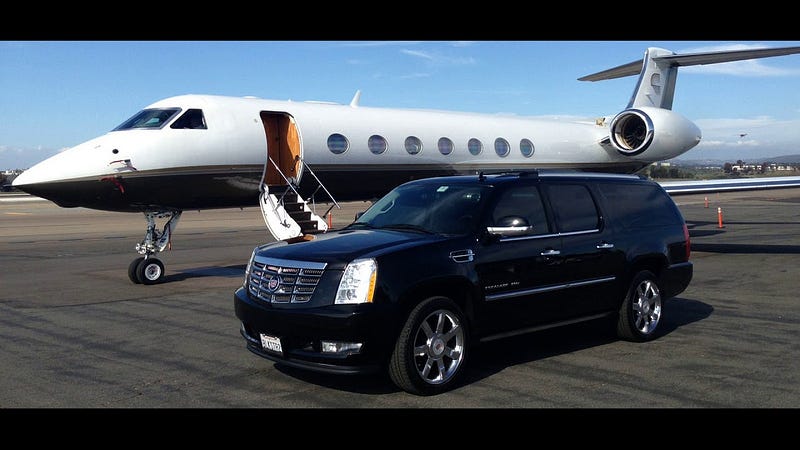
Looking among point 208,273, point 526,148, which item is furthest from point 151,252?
point 526,148

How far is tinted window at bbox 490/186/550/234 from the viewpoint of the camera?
6746 millimetres

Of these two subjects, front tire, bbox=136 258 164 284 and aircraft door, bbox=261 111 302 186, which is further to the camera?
aircraft door, bbox=261 111 302 186

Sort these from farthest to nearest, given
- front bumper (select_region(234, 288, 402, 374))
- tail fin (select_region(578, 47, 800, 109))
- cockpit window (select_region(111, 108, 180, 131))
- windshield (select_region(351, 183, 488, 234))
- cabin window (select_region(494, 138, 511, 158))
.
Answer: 1. tail fin (select_region(578, 47, 800, 109))
2. cabin window (select_region(494, 138, 511, 158))
3. cockpit window (select_region(111, 108, 180, 131))
4. windshield (select_region(351, 183, 488, 234))
5. front bumper (select_region(234, 288, 402, 374))

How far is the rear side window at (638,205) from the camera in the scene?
7.67 meters

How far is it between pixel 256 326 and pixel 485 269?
2.01m

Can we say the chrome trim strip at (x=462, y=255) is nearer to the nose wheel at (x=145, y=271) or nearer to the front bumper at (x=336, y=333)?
the front bumper at (x=336, y=333)

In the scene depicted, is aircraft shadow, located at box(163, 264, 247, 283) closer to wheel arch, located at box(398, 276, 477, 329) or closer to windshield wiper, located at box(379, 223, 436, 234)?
windshield wiper, located at box(379, 223, 436, 234)

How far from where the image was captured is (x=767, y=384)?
5949 mm

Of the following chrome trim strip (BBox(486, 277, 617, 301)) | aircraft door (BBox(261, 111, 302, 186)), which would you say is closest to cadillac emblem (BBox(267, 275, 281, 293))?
chrome trim strip (BBox(486, 277, 617, 301))

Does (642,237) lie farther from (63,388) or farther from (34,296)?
(34,296)

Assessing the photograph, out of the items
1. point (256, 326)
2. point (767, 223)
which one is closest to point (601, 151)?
point (767, 223)

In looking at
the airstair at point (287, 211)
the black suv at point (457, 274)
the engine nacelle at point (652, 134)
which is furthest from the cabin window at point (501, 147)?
the black suv at point (457, 274)

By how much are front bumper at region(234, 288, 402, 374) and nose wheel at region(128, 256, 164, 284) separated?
755 cm

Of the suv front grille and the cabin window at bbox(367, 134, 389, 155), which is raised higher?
the cabin window at bbox(367, 134, 389, 155)
